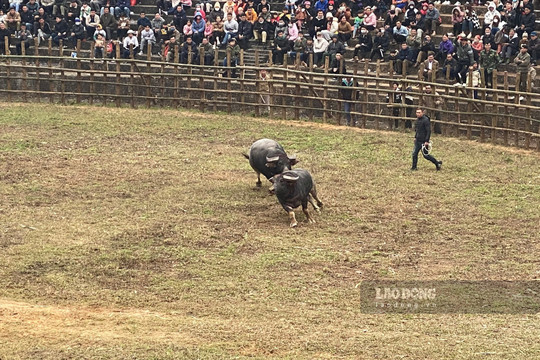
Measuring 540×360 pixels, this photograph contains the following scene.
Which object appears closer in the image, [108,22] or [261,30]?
[261,30]

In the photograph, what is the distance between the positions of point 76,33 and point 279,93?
9820 millimetres

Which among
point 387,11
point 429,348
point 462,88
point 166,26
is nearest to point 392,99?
point 462,88

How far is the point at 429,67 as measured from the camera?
3036 centimetres

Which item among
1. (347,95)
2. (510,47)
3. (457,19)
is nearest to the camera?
(510,47)

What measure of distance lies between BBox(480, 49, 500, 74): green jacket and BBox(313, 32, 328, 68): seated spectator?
5693 mm

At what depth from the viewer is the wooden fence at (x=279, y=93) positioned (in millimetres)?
28109

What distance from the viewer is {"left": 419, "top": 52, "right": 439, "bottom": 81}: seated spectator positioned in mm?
29547

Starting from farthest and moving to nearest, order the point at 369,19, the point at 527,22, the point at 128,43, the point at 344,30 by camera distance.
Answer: the point at 128,43 < the point at 344,30 < the point at 369,19 < the point at 527,22

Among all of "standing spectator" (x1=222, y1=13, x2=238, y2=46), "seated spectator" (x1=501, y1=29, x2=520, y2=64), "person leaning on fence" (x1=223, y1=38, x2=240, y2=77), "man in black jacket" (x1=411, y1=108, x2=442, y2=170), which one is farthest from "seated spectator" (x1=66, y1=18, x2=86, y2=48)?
"man in black jacket" (x1=411, y1=108, x2=442, y2=170)

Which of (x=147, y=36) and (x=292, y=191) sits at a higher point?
(x=147, y=36)

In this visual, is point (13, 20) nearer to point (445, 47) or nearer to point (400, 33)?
point (400, 33)

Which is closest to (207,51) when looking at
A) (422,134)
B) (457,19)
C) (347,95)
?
(347,95)

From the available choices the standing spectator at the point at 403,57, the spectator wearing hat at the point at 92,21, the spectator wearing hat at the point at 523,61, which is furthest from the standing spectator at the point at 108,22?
the spectator wearing hat at the point at 523,61
